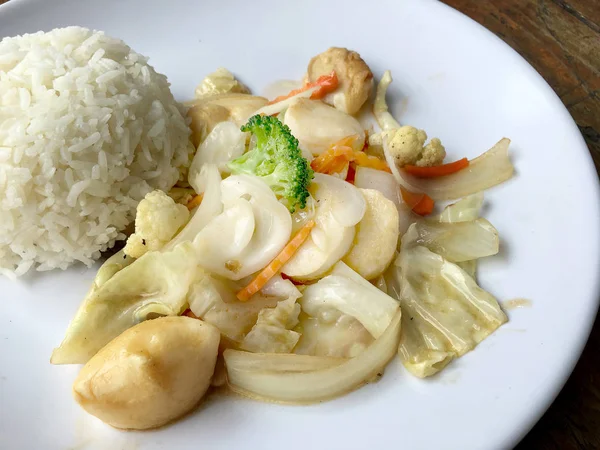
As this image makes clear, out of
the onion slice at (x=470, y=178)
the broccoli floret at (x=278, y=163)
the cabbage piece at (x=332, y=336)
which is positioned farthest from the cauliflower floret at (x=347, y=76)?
the cabbage piece at (x=332, y=336)

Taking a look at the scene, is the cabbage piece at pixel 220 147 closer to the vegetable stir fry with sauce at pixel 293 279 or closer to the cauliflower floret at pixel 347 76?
the vegetable stir fry with sauce at pixel 293 279

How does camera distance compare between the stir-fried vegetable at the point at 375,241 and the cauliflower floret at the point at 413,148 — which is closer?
the stir-fried vegetable at the point at 375,241

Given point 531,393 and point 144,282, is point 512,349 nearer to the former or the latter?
point 531,393

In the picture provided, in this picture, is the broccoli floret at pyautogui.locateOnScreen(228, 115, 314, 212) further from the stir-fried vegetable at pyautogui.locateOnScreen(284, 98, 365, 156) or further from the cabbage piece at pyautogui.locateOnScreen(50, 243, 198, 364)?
the cabbage piece at pyautogui.locateOnScreen(50, 243, 198, 364)

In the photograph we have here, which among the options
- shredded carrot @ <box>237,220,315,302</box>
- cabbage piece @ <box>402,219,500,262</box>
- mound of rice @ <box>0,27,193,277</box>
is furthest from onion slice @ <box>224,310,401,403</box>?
mound of rice @ <box>0,27,193,277</box>

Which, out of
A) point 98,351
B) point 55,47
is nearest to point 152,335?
point 98,351

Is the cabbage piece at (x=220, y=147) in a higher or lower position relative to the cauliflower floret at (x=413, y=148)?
lower
